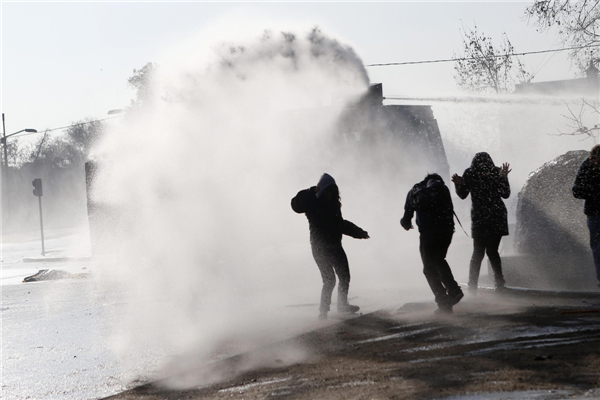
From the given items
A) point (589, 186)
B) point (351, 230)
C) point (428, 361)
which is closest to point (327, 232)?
point (351, 230)

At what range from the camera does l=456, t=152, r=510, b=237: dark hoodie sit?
8.80 meters

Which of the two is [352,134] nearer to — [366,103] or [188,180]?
[366,103]

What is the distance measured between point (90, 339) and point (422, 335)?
4.27 meters

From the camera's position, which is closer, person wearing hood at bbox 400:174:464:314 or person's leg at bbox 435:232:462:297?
person's leg at bbox 435:232:462:297

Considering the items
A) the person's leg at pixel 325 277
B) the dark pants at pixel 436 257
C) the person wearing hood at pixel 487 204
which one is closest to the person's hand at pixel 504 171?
the person wearing hood at pixel 487 204

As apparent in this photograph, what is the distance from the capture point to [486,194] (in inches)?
348

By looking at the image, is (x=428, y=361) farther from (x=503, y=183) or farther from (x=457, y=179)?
(x=503, y=183)

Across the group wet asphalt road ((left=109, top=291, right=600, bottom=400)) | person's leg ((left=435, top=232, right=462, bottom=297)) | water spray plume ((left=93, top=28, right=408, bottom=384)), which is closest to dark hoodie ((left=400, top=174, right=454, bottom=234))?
person's leg ((left=435, top=232, right=462, bottom=297))

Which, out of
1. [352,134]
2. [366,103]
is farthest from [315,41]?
[352,134]

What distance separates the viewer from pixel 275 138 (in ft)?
69.8

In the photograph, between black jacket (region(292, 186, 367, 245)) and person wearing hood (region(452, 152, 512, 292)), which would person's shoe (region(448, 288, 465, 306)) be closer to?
person wearing hood (region(452, 152, 512, 292))

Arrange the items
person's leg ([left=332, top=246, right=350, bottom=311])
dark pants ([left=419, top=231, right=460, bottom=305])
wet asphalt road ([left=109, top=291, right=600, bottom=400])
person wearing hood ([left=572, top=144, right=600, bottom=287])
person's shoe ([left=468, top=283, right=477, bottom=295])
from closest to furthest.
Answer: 1. wet asphalt road ([left=109, top=291, right=600, bottom=400])
2. dark pants ([left=419, top=231, right=460, bottom=305])
3. person wearing hood ([left=572, top=144, right=600, bottom=287])
4. person's leg ([left=332, top=246, right=350, bottom=311])
5. person's shoe ([left=468, top=283, right=477, bottom=295])

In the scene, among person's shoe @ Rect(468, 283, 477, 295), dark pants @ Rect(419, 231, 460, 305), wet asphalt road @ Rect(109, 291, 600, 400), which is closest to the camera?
wet asphalt road @ Rect(109, 291, 600, 400)

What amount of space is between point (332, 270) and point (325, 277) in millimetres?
122
